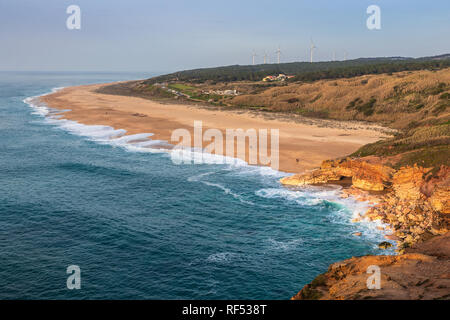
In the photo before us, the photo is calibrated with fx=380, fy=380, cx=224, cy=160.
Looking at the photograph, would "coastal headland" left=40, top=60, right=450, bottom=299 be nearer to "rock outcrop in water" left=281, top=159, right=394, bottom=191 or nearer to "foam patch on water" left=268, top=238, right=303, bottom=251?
"rock outcrop in water" left=281, top=159, right=394, bottom=191

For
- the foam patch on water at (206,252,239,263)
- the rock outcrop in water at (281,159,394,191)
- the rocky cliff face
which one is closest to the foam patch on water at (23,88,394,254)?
the foam patch on water at (206,252,239,263)

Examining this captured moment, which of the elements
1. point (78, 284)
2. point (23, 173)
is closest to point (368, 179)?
point (78, 284)

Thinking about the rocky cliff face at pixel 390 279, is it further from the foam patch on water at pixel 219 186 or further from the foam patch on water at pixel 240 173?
the foam patch on water at pixel 219 186

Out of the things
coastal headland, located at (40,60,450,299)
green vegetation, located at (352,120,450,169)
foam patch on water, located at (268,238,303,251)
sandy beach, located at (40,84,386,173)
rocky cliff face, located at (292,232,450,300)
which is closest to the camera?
rocky cliff face, located at (292,232,450,300)

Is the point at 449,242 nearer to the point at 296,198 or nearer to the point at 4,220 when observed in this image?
the point at 296,198

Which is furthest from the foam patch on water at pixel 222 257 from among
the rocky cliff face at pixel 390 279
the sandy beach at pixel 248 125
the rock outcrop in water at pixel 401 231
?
the sandy beach at pixel 248 125
